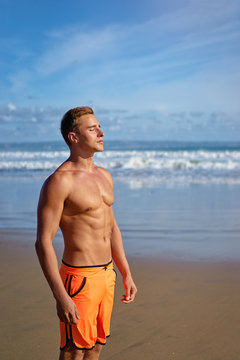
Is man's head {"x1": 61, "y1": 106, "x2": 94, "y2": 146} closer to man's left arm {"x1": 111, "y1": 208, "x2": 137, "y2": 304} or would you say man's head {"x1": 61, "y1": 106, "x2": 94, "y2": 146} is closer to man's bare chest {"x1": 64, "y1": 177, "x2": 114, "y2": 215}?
man's bare chest {"x1": 64, "y1": 177, "x2": 114, "y2": 215}

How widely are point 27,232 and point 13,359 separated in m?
4.71

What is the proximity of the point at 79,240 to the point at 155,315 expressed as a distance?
1.99 m

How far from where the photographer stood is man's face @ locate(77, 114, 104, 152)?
2.47 meters

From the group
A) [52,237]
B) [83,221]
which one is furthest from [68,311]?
[83,221]

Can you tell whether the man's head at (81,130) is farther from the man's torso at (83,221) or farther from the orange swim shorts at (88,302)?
the orange swim shorts at (88,302)

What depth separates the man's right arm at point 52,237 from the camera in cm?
224

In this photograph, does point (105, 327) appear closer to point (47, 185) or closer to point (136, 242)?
point (47, 185)

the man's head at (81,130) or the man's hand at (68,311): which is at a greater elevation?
the man's head at (81,130)

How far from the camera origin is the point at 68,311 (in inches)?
87.9

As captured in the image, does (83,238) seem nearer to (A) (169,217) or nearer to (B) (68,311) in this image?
(B) (68,311)

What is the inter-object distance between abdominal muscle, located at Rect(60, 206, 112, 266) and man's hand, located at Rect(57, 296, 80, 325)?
0.89 ft

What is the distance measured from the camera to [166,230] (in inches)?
309

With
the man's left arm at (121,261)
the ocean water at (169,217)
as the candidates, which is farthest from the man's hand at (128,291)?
the ocean water at (169,217)

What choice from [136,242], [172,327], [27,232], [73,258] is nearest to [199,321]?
[172,327]
